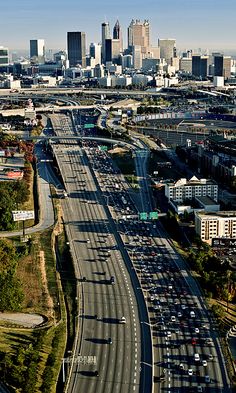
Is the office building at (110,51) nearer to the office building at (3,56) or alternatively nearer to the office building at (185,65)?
the office building at (185,65)

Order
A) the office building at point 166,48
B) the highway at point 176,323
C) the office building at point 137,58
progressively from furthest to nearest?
the office building at point 166,48 < the office building at point 137,58 < the highway at point 176,323

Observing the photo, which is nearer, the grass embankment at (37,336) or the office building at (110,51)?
the grass embankment at (37,336)

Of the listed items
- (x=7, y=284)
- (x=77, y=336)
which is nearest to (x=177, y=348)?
(x=77, y=336)

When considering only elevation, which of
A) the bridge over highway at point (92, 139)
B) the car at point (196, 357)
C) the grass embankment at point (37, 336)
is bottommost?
the car at point (196, 357)

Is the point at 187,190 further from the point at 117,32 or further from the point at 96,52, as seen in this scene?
the point at 117,32

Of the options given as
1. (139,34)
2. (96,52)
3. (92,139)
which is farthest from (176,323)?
(139,34)

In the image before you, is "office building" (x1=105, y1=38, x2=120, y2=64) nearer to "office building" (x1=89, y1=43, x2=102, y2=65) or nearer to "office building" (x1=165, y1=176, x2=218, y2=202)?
"office building" (x1=89, y1=43, x2=102, y2=65)

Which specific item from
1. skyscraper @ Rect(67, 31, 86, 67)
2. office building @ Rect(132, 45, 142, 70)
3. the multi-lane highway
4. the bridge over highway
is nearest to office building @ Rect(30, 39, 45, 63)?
skyscraper @ Rect(67, 31, 86, 67)

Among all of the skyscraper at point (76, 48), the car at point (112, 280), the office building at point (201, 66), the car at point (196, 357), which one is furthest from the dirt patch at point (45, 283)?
the skyscraper at point (76, 48)
